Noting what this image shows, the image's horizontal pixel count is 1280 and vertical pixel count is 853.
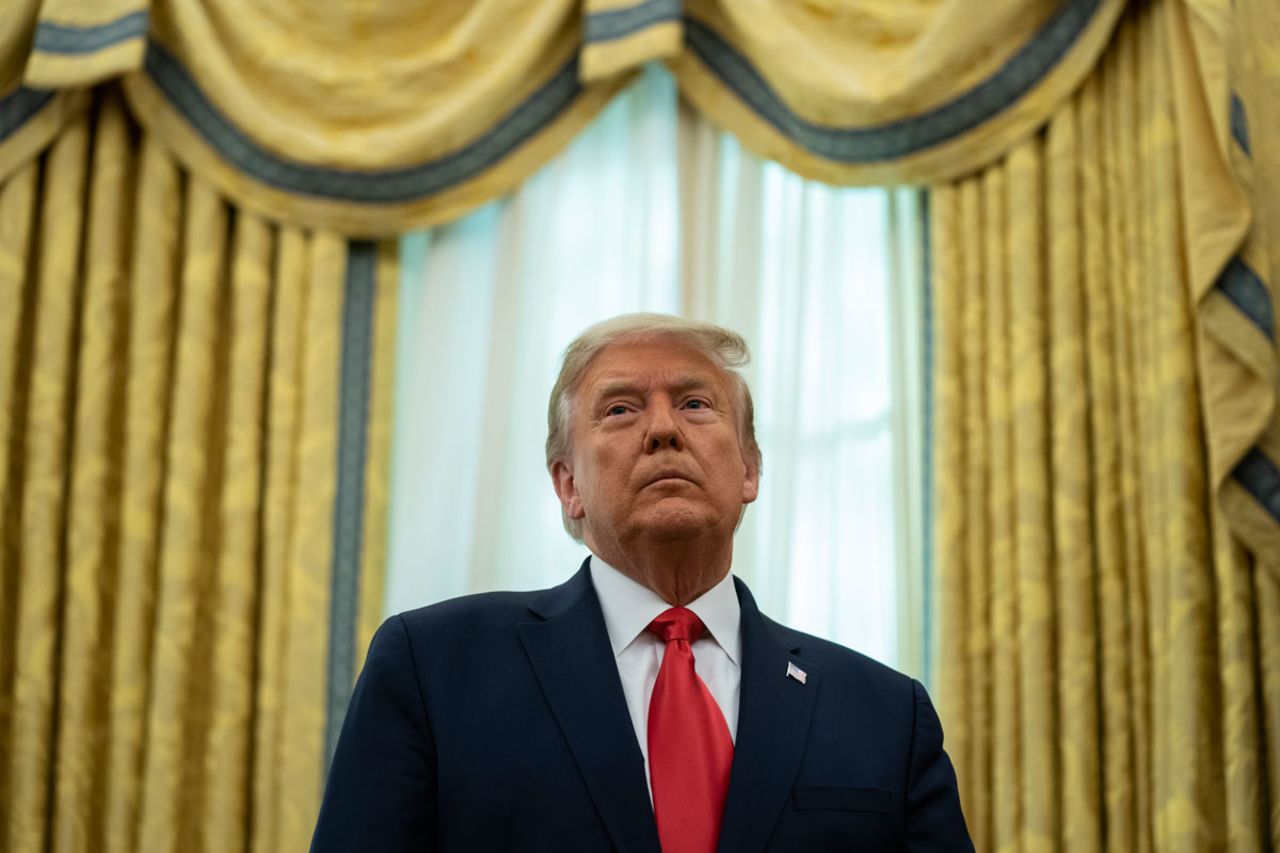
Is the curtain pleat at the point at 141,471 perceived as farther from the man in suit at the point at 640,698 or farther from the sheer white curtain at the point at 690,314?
the man in suit at the point at 640,698

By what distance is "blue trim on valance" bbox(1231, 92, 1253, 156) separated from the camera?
299 centimetres

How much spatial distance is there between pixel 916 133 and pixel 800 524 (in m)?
0.94

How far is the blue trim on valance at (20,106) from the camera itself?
358 centimetres

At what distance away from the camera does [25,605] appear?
3.38m

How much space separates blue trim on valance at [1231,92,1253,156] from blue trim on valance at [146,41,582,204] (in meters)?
1.52

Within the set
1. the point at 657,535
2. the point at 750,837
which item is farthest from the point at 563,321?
the point at 750,837

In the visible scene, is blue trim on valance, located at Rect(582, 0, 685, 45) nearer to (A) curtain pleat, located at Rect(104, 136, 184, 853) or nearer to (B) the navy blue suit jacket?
(A) curtain pleat, located at Rect(104, 136, 184, 853)

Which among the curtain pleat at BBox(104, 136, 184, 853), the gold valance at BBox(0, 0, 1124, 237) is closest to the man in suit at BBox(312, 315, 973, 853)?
the gold valance at BBox(0, 0, 1124, 237)

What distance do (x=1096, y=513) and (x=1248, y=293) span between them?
548 mm

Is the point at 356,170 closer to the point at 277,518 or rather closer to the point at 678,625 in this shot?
the point at 277,518

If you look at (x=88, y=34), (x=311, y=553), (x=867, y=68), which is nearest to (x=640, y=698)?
(x=311, y=553)

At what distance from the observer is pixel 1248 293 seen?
9.71 ft

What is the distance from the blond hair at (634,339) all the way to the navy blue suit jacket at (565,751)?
0.84ft

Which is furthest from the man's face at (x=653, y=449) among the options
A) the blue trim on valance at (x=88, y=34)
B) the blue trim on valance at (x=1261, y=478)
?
the blue trim on valance at (x=88, y=34)
